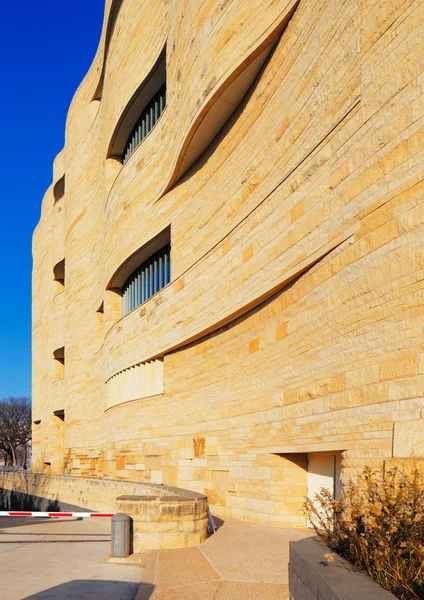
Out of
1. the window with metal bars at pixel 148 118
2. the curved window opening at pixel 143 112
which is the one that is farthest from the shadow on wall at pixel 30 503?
the curved window opening at pixel 143 112

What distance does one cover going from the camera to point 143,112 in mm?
22031

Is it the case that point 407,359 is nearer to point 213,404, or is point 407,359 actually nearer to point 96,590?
point 96,590

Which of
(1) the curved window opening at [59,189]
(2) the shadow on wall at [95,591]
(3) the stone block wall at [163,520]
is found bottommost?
(2) the shadow on wall at [95,591]

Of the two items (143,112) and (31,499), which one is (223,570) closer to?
(143,112)

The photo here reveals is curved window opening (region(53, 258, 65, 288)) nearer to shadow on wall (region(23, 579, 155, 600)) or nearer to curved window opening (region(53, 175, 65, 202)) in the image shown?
curved window opening (region(53, 175, 65, 202))

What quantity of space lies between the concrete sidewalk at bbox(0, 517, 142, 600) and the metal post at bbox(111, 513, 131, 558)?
0.85ft

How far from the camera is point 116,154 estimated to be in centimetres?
2539

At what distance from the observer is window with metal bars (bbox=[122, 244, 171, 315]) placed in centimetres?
1980

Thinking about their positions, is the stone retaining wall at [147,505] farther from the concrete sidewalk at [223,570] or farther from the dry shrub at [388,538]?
the dry shrub at [388,538]

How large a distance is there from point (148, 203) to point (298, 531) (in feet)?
37.1

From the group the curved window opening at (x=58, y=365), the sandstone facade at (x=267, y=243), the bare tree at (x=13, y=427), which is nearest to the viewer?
the sandstone facade at (x=267, y=243)

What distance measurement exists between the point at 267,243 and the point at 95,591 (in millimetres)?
6995

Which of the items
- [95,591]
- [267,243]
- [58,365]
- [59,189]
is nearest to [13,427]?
[58,365]

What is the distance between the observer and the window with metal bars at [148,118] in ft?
66.9
